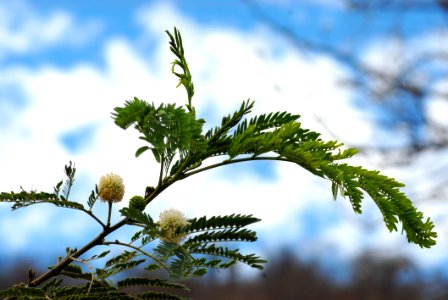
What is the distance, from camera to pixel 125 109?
967 millimetres

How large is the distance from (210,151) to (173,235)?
17 cm

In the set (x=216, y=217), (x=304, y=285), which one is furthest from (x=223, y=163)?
(x=304, y=285)

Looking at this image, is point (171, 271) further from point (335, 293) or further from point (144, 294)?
point (335, 293)

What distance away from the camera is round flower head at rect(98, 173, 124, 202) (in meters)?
1.25

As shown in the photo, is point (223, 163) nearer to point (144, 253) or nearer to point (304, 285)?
point (144, 253)

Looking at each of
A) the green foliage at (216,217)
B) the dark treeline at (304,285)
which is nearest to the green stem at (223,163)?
the green foliage at (216,217)

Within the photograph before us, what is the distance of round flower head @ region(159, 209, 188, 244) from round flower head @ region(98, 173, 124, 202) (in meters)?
0.11

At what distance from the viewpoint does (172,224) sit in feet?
3.89

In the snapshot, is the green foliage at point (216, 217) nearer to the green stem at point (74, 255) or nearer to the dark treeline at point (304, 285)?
the green stem at point (74, 255)

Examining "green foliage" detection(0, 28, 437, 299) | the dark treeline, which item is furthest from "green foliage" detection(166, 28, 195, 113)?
the dark treeline

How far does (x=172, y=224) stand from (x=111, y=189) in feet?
0.51

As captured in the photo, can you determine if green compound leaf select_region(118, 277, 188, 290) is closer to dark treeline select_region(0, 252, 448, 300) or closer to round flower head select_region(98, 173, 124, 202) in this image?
round flower head select_region(98, 173, 124, 202)

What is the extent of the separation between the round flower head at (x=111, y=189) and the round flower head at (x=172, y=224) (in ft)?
0.37

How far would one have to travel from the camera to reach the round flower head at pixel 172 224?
1170 mm
